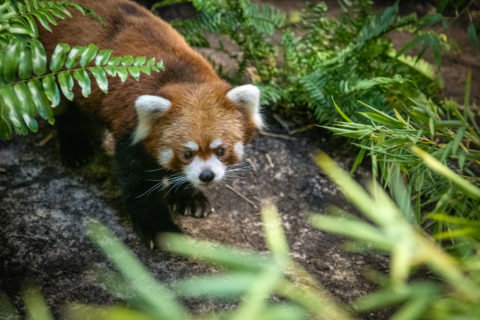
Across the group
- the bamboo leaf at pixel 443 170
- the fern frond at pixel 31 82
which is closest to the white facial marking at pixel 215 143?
the fern frond at pixel 31 82

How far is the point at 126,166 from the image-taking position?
2.76m

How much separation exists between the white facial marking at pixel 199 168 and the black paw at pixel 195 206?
1.31 ft

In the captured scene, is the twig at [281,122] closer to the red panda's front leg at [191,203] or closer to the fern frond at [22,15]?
the red panda's front leg at [191,203]

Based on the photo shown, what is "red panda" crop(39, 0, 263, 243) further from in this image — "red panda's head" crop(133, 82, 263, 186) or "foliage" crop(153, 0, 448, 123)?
"foliage" crop(153, 0, 448, 123)

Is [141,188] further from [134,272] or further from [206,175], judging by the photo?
[134,272]

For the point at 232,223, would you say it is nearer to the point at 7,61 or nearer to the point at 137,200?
the point at 137,200

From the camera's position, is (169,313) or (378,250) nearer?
(169,313)

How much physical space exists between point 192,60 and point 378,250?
1.62 meters

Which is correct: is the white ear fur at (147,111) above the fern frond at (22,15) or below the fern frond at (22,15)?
below

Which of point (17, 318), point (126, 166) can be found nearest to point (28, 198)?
point (126, 166)

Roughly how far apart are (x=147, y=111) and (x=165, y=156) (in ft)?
0.95

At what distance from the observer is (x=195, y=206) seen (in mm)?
3006

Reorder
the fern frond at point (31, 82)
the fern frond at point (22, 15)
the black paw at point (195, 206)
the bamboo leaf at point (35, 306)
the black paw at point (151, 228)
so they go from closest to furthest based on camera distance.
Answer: the fern frond at point (31, 82) < the fern frond at point (22, 15) < the bamboo leaf at point (35, 306) < the black paw at point (151, 228) < the black paw at point (195, 206)

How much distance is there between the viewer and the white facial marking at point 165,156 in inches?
103
